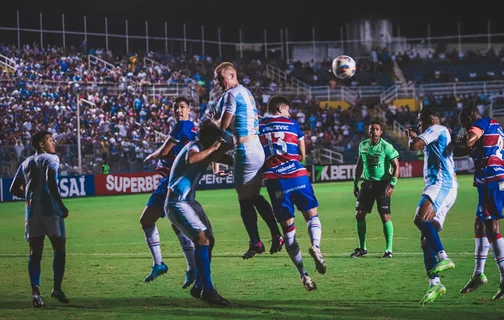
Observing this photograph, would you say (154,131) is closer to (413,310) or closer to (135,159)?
(135,159)

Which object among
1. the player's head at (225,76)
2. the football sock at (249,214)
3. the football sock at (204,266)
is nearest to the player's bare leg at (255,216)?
the football sock at (249,214)

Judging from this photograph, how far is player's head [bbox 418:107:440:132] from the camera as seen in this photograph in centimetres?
1059

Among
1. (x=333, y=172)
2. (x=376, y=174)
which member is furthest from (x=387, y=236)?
(x=333, y=172)

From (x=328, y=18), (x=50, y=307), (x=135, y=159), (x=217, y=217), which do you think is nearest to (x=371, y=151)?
(x=50, y=307)

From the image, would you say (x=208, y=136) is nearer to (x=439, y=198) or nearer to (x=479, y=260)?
(x=439, y=198)

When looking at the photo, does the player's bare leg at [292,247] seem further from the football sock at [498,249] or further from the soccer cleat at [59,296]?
the soccer cleat at [59,296]

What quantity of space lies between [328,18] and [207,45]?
18.8 metres

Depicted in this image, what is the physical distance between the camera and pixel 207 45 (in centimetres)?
6556

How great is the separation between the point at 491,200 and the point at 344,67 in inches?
483

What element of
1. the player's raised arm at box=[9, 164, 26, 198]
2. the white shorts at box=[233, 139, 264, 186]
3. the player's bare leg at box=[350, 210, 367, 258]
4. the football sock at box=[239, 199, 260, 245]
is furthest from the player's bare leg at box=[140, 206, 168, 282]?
the player's bare leg at box=[350, 210, 367, 258]

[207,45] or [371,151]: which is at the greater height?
[207,45]

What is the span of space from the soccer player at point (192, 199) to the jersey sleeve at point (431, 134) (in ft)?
8.37

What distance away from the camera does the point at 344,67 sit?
22.5 meters

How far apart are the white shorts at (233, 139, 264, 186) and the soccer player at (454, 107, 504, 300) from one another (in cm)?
257
